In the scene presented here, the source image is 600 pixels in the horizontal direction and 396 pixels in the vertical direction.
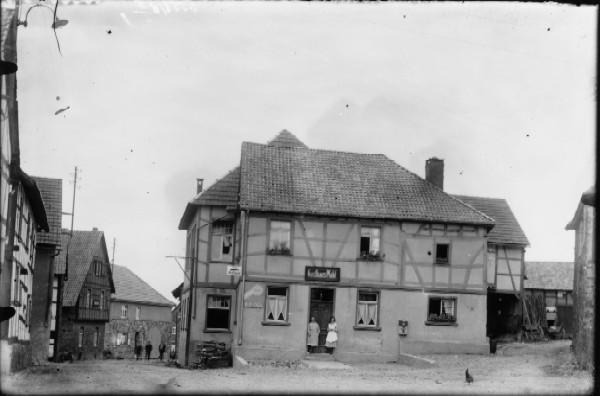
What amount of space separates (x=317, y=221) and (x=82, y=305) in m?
28.3

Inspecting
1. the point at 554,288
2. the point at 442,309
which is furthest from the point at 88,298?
the point at 554,288

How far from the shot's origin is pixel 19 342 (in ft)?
68.6

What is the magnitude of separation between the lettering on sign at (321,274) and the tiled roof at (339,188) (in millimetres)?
2041

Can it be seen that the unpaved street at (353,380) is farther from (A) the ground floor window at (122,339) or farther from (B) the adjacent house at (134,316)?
(A) the ground floor window at (122,339)

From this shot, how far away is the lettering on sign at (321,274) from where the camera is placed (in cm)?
2617

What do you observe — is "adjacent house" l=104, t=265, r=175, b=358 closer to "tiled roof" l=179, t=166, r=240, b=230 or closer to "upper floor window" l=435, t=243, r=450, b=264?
"tiled roof" l=179, t=166, r=240, b=230

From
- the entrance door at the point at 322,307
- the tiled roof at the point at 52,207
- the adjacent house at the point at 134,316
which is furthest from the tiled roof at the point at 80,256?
the entrance door at the point at 322,307

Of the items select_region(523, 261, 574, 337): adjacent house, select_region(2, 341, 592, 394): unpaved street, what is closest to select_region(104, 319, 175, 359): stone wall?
select_region(523, 261, 574, 337): adjacent house

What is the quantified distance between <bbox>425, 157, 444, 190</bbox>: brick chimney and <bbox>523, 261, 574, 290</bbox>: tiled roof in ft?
75.7

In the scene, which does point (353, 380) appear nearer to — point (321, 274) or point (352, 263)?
point (321, 274)

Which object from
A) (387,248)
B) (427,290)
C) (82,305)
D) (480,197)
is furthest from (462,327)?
(82,305)

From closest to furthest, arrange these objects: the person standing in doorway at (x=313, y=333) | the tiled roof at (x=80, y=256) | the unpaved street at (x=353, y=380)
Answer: the unpaved street at (x=353, y=380) → the person standing in doorway at (x=313, y=333) → the tiled roof at (x=80, y=256)

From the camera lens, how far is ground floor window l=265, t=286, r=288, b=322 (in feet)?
84.8

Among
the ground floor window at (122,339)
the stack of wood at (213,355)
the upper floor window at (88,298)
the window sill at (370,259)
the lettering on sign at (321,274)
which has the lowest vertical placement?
the ground floor window at (122,339)
